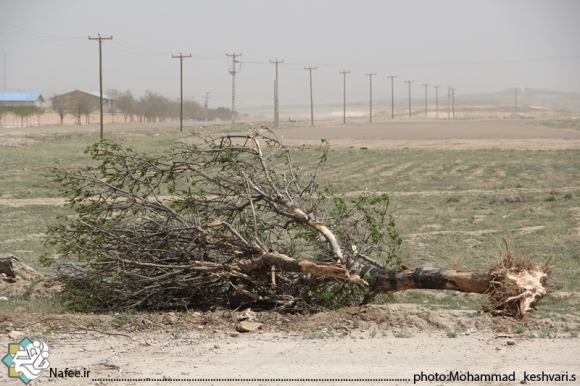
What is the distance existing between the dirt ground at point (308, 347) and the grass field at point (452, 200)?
172 centimetres

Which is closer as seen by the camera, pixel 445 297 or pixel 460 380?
pixel 460 380

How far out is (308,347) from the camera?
20.6 ft

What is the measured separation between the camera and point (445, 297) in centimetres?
886

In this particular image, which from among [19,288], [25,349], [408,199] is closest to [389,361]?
[25,349]

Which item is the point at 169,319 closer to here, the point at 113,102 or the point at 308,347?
the point at 308,347

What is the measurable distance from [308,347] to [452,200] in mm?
13033

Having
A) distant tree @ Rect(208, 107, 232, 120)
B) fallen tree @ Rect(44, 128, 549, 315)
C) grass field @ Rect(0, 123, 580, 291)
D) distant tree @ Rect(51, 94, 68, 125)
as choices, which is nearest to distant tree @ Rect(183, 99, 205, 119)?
distant tree @ Rect(208, 107, 232, 120)

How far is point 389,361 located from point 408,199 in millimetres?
13782

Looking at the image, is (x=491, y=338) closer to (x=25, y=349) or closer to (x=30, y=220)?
(x=25, y=349)

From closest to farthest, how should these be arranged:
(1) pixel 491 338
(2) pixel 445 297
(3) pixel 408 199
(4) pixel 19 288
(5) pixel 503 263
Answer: (1) pixel 491 338 → (5) pixel 503 263 → (2) pixel 445 297 → (4) pixel 19 288 → (3) pixel 408 199

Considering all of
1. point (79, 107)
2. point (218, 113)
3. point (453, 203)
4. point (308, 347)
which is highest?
point (218, 113)

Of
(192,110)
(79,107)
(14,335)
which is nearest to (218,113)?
(192,110)

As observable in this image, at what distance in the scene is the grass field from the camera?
39.7 ft

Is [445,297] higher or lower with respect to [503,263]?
lower
